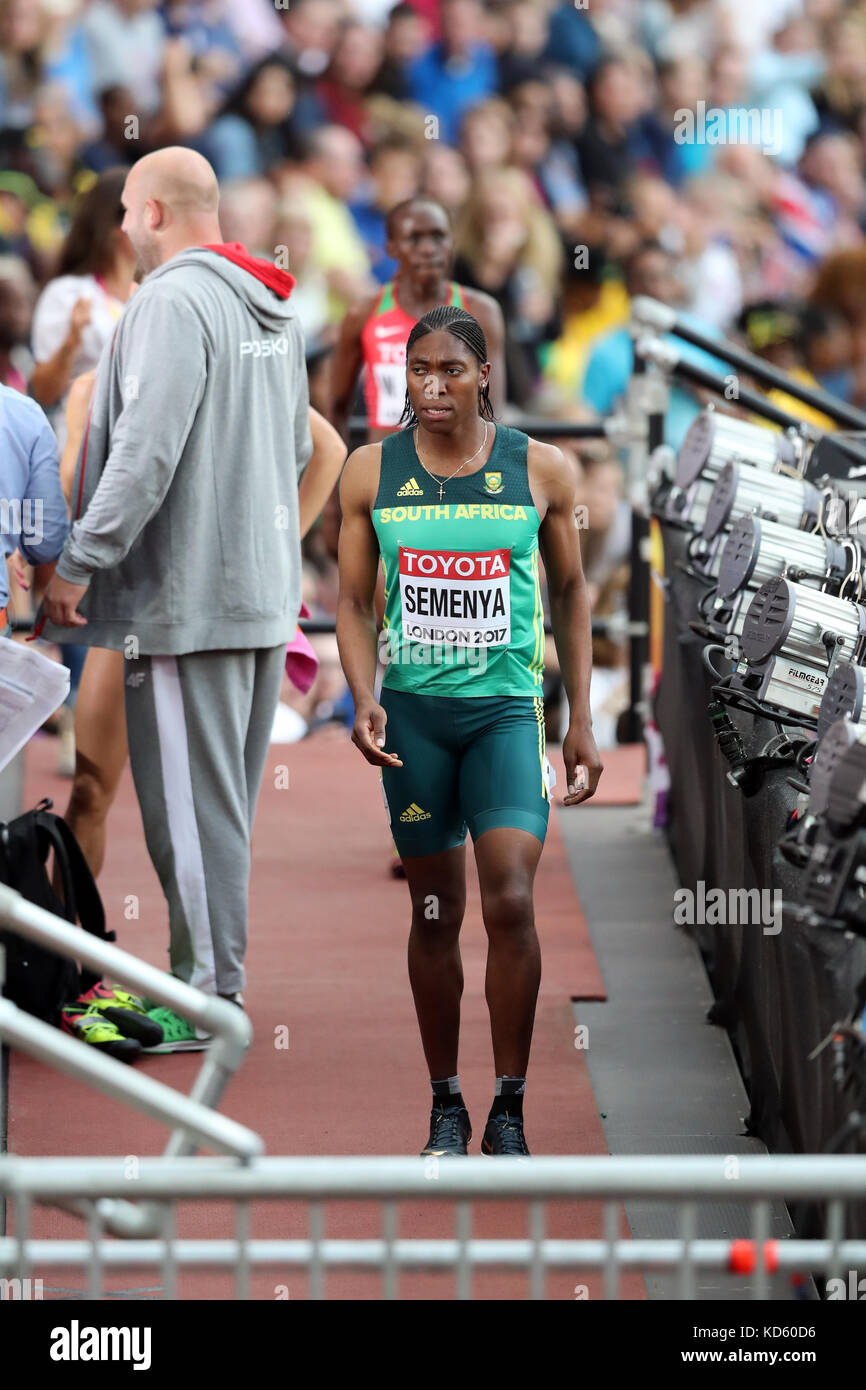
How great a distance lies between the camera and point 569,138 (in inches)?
399

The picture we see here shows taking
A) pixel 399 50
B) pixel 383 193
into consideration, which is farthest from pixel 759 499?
pixel 399 50

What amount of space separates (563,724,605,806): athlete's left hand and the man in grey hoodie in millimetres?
847

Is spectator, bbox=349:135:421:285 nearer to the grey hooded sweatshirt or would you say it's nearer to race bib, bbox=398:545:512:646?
the grey hooded sweatshirt

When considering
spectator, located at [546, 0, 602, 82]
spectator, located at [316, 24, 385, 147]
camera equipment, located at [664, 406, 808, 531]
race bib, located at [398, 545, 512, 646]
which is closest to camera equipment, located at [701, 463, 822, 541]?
camera equipment, located at [664, 406, 808, 531]

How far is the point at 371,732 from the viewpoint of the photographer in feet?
10.7

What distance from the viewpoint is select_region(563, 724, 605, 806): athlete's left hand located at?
334cm

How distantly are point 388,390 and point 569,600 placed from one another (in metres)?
2.28

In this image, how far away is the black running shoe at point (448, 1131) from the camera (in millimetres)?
3355

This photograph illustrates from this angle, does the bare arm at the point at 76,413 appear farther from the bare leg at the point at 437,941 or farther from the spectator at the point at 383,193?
the spectator at the point at 383,193

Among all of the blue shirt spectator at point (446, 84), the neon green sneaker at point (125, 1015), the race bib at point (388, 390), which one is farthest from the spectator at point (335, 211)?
the neon green sneaker at point (125, 1015)

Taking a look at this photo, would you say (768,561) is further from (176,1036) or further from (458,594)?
(176,1036)

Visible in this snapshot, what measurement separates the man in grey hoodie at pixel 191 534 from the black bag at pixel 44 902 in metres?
0.17

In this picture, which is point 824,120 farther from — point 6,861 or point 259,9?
point 6,861

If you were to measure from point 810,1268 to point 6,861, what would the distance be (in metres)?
2.39
